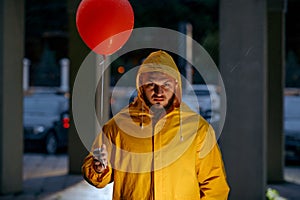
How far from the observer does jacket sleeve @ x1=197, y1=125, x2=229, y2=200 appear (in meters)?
3.12

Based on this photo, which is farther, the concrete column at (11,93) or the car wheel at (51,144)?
the car wheel at (51,144)

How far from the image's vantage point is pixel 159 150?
10.2 feet

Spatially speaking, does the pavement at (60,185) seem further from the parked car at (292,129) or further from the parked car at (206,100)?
the parked car at (206,100)

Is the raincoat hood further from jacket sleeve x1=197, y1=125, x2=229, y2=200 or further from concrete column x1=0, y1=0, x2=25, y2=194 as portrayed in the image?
concrete column x1=0, y1=0, x2=25, y2=194

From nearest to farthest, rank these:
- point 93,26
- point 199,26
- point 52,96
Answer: point 93,26 < point 52,96 < point 199,26

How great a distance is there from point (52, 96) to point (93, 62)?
542cm

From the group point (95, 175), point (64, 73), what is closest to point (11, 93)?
point (95, 175)

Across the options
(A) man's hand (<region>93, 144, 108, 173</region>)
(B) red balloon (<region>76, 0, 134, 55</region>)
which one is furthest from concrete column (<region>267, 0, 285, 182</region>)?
(A) man's hand (<region>93, 144, 108, 173</region>)

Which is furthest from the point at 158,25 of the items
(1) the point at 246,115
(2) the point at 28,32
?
(1) the point at 246,115

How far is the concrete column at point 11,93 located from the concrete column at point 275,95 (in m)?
4.30

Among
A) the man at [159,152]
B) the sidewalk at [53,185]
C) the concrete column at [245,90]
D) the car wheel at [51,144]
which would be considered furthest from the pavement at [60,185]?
the man at [159,152]

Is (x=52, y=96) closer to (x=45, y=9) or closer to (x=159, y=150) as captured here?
(x=45, y=9)

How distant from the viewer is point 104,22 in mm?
3543

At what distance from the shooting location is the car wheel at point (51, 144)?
13.2 m
